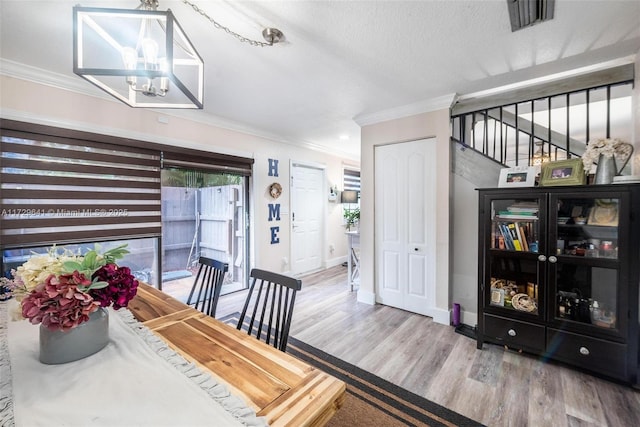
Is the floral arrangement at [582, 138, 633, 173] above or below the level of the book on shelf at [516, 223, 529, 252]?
above

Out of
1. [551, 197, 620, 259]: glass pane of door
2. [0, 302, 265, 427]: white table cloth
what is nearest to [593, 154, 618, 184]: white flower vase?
[551, 197, 620, 259]: glass pane of door

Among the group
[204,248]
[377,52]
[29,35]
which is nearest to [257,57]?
[377,52]

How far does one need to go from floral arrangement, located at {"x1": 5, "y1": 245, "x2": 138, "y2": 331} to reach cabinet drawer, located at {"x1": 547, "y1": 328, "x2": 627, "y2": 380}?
9.58 feet

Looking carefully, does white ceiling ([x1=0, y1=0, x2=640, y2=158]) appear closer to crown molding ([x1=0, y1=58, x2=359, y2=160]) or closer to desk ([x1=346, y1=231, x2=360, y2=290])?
crown molding ([x1=0, y1=58, x2=359, y2=160])

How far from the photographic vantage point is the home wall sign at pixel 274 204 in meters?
4.27

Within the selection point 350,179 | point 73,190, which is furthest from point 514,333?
point 350,179

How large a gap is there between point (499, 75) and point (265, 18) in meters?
2.09

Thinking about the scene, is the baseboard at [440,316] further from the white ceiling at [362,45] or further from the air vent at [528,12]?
the air vent at [528,12]

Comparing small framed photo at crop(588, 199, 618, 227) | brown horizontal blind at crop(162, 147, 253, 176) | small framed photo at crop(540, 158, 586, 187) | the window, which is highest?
the window

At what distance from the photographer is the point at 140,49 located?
1.30m

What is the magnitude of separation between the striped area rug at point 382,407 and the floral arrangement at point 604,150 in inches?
81.1

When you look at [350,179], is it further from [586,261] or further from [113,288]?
[113,288]

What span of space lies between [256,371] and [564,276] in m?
2.48

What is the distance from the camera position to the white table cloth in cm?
74
